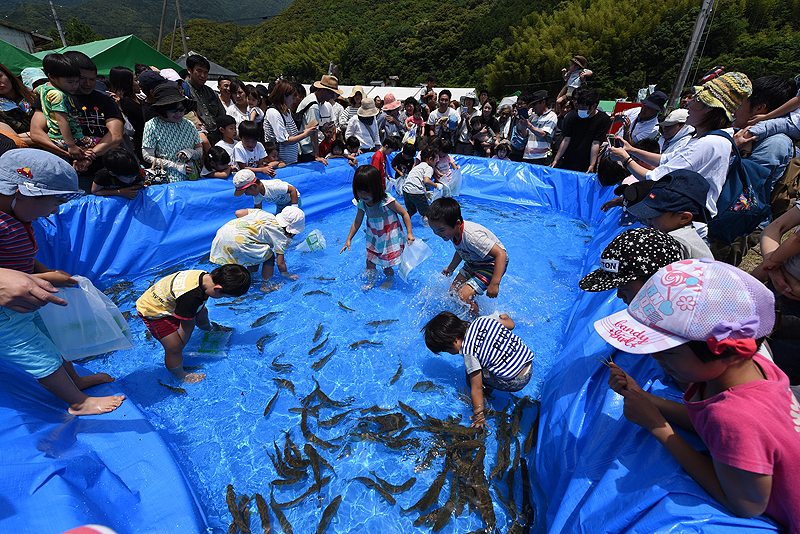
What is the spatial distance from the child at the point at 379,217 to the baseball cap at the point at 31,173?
2.68m

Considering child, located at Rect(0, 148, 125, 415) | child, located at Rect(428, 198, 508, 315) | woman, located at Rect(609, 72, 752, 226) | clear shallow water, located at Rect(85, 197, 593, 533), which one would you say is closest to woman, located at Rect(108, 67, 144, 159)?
clear shallow water, located at Rect(85, 197, 593, 533)

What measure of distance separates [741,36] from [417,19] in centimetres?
5216

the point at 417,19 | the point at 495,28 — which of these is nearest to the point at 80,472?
the point at 495,28

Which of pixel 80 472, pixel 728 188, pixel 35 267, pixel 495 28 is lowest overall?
pixel 80 472

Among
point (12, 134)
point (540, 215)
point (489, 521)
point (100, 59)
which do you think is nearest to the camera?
point (489, 521)

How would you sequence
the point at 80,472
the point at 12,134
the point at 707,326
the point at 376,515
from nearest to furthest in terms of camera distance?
the point at 707,326, the point at 80,472, the point at 376,515, the point at 12,134

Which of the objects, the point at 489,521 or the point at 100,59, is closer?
the point at 489,521

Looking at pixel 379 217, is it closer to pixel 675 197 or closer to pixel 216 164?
pixel 675 197

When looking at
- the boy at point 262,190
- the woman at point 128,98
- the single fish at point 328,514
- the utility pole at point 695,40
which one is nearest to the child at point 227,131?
the boy at point 262,190

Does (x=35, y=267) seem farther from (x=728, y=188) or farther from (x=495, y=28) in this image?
(x=495, y=28)

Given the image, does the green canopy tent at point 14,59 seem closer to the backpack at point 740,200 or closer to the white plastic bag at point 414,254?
the white plastic bag at point 414,254

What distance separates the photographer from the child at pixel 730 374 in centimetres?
119

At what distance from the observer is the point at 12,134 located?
4.28 m

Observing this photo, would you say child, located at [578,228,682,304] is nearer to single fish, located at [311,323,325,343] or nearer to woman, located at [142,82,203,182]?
single fish, located at [311,323,325,343]
